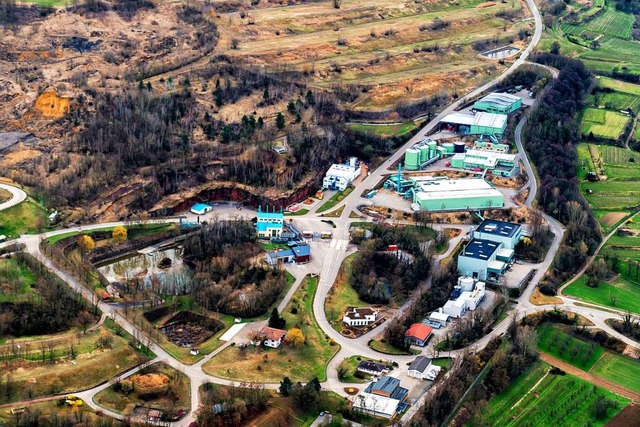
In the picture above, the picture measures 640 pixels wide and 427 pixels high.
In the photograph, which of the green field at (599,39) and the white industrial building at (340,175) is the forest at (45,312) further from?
the green field at (599,39)

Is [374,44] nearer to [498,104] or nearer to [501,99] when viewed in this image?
[501,99]

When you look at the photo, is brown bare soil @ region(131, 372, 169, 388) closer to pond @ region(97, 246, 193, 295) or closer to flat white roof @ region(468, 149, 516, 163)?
pond @ region(97, 246, 193, 295)

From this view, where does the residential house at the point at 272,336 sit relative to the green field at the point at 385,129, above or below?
below

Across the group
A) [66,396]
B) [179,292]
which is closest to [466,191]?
[179,292]

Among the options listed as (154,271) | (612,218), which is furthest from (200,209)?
(612,218)

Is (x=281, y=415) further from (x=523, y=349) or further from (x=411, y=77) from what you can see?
(x=411, y=77)

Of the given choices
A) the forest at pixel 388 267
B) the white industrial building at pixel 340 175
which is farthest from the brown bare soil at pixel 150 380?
the white industrial building at pixel 340 175
